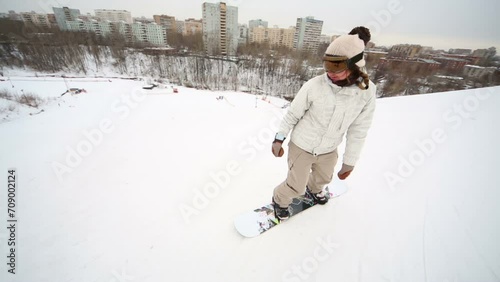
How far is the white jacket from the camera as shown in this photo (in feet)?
3.62

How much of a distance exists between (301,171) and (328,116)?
443mm

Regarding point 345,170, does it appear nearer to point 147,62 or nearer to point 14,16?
point 147,62

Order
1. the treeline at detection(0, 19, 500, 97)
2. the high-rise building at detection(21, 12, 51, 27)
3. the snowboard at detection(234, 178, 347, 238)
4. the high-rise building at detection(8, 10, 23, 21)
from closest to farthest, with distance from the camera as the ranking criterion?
the snowboard at detection(234, 178, 347, 238) → the treeline at detection(0, 19, 500, 97) → the high-rise building at detection(8, 10, 23, 21) → the high-rise building at detection(21, 12, 51, 27)

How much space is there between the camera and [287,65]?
22.8 metres

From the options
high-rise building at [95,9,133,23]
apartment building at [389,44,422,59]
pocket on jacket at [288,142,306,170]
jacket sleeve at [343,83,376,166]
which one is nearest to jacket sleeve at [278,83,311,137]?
pocket on jacket at [288,142,306,170]

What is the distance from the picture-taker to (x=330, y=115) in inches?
45.1

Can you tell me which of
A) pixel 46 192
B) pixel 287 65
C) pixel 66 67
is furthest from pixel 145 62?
pixel 46 192

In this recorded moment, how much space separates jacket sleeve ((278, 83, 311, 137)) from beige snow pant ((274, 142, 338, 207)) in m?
0.16

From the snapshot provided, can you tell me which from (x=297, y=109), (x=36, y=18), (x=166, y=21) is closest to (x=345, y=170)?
(x=297, y=109)

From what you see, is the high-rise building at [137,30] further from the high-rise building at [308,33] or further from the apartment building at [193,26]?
the high-rise building at [308,33]

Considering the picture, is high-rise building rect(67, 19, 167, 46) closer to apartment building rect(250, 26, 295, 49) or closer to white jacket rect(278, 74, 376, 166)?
apartment building rect(250, 26, 295, 49)

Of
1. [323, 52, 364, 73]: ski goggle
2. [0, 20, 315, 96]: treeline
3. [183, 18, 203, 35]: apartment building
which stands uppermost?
[183, 18, 203, 35]: apartment building

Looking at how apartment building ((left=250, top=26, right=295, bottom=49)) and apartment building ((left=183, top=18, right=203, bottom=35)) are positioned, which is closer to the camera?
apartment building ((left=250, top=26, right=295, bottom=49))

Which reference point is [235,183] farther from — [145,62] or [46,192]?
[145,62]
